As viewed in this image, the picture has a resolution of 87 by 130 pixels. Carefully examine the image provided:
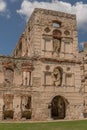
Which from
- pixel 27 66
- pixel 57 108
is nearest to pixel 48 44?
pixel 27 66

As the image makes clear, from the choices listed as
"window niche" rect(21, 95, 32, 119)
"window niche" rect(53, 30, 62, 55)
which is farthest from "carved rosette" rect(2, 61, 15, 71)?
"window niche" rect(53, 30, 62, 55)

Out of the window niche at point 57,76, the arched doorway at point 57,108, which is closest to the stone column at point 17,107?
the window niche at point 57,76

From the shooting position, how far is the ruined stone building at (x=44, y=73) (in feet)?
78.5

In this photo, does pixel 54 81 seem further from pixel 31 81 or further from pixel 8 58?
pixel 8 58

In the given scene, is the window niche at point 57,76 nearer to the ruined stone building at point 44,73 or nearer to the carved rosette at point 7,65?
the ruined stone building at point 44,73

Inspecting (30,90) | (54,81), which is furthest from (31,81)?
(54,81)

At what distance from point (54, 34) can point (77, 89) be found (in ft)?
19.6

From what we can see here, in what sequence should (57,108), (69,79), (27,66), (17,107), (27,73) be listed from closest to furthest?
(17,107) → (27,66) → (27,73) → (69,79) → (57,108)

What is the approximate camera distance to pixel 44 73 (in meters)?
25.0

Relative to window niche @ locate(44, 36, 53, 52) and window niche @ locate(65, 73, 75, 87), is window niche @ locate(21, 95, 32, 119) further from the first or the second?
window niche @ locate(44, 36, 53, 52)

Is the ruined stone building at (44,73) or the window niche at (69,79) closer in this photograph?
the ruined stone building at (44,73)

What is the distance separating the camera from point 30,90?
955 inches

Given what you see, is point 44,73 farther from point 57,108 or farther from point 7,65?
point 57,108

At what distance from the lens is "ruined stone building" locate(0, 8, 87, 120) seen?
2392 centimetres
